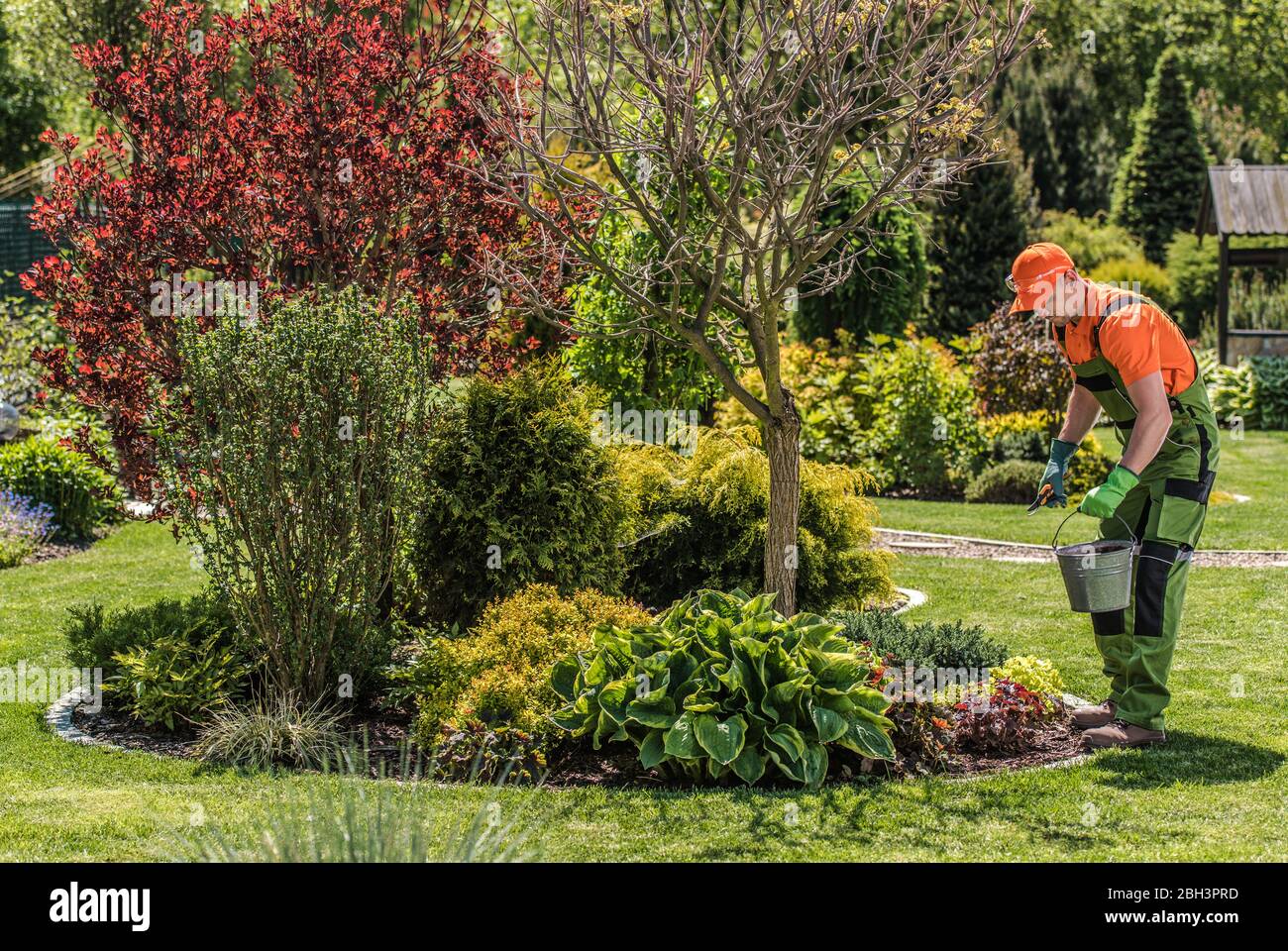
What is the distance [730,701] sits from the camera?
591 cm

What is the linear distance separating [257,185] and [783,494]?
3.56 metres

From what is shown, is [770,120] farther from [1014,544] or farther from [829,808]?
[1014,544]

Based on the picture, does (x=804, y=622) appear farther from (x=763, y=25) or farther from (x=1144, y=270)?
(x=1144, y=270)

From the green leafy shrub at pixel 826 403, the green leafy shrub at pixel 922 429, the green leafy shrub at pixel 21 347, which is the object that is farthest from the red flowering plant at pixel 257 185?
the green leafy shrub at pixel 922 429

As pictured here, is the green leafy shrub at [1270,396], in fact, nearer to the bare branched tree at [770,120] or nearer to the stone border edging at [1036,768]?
the bare branched tree at [770,120]

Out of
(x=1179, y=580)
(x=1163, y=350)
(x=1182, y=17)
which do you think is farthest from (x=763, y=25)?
(x=1182, y=17)

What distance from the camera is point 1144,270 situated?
27938mm

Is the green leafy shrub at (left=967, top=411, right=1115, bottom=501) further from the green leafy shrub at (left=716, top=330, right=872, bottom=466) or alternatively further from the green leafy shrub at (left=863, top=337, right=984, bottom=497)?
the green leafy shrub at (left=716, top=330, right=872, bottom=466)

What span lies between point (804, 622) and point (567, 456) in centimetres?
190

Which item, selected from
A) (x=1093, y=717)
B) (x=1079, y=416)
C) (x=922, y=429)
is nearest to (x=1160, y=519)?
(x=1079, y=416)

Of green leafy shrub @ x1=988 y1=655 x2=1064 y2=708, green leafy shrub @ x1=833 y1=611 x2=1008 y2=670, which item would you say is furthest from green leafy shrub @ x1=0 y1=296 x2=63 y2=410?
green leafy shrub @ x1=988 y1=655 x2=1064 y2=708

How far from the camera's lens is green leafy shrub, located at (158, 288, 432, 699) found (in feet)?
21.6

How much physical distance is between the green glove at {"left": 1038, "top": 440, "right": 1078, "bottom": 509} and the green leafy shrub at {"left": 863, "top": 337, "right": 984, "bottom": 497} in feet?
26.2
